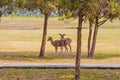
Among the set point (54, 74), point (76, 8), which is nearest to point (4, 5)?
point (54, 74)

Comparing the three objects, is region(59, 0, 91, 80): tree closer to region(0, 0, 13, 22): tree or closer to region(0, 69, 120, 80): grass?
region(0, 69, 120, 80): grass

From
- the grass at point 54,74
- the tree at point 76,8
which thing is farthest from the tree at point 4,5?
the tree at point 76,8

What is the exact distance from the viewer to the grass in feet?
57.7

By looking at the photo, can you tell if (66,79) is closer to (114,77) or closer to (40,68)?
(114,77)

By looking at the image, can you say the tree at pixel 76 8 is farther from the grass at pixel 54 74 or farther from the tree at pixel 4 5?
the tree at pixel 4 5

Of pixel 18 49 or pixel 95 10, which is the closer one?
pixel 95 10

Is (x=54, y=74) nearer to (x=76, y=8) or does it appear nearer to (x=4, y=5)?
(x=76, y=8)

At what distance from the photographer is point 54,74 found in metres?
18.6

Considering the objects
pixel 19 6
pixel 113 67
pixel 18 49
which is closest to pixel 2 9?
pixel 19 6

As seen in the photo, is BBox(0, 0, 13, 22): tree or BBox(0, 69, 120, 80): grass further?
BBox(0, 0, 13, 22): tree

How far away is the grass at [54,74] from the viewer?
17.6 metres

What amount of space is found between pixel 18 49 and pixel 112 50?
8196mm

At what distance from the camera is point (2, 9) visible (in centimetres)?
3166

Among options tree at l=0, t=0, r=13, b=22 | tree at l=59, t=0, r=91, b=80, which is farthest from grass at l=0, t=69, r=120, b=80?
tree at l=0, t=0, r=13, b=22
